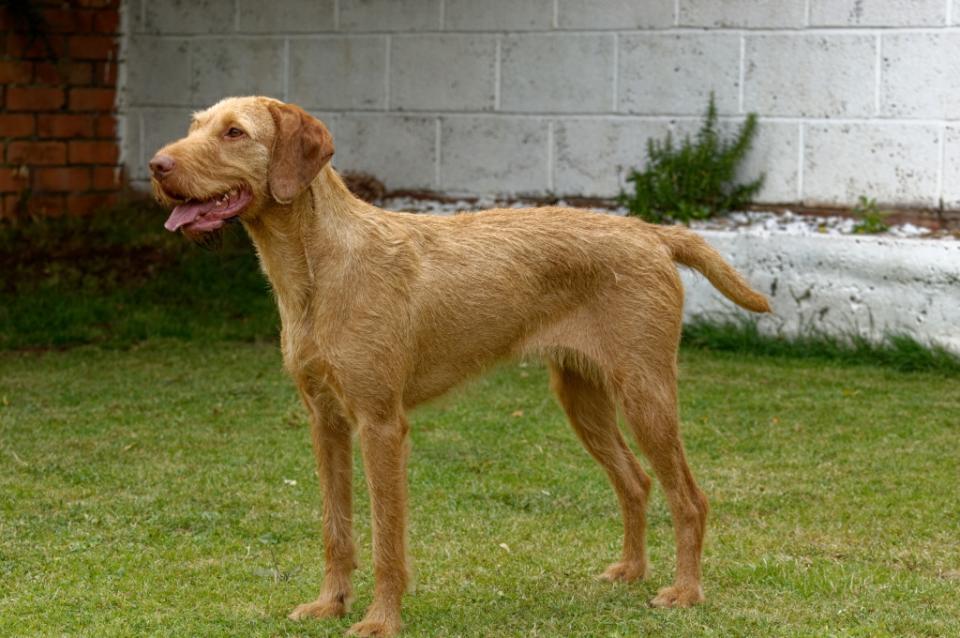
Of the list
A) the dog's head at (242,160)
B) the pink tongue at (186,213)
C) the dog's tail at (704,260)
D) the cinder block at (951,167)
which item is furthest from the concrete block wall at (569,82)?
the pink tongue at (186,213)

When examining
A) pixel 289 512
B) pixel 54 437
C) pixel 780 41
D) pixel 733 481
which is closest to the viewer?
pixel 289 512

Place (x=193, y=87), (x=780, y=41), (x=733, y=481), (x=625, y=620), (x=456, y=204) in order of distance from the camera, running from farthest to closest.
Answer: (x=193, y=87) → (x=456, y=204) → (x=780, y=41) → (x=733, y=481) → (x=625, y=620)

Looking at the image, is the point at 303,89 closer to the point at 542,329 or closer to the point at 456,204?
the point at 456,204

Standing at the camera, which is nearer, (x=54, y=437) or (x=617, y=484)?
(x=617, y=484)

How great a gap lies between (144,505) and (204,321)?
411 centimetres

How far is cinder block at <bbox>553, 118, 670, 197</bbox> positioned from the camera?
10438 millimetres

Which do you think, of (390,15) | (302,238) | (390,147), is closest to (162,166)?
(302,238)

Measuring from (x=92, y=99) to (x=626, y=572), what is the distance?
26.1 feet

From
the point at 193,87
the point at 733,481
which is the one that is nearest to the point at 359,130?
the point at 193,87

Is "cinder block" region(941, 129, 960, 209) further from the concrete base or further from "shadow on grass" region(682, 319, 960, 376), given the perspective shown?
"shadow on grass" region(682, 319, 960, 376)

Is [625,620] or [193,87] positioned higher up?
[193,87]

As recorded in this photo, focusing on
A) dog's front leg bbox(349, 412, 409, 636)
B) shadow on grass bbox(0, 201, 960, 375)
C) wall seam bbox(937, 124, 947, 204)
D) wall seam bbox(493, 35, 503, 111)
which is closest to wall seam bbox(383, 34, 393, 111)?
wall seam bbox(493, 35, 503, 111)

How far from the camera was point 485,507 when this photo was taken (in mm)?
6484

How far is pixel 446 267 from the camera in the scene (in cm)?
509
